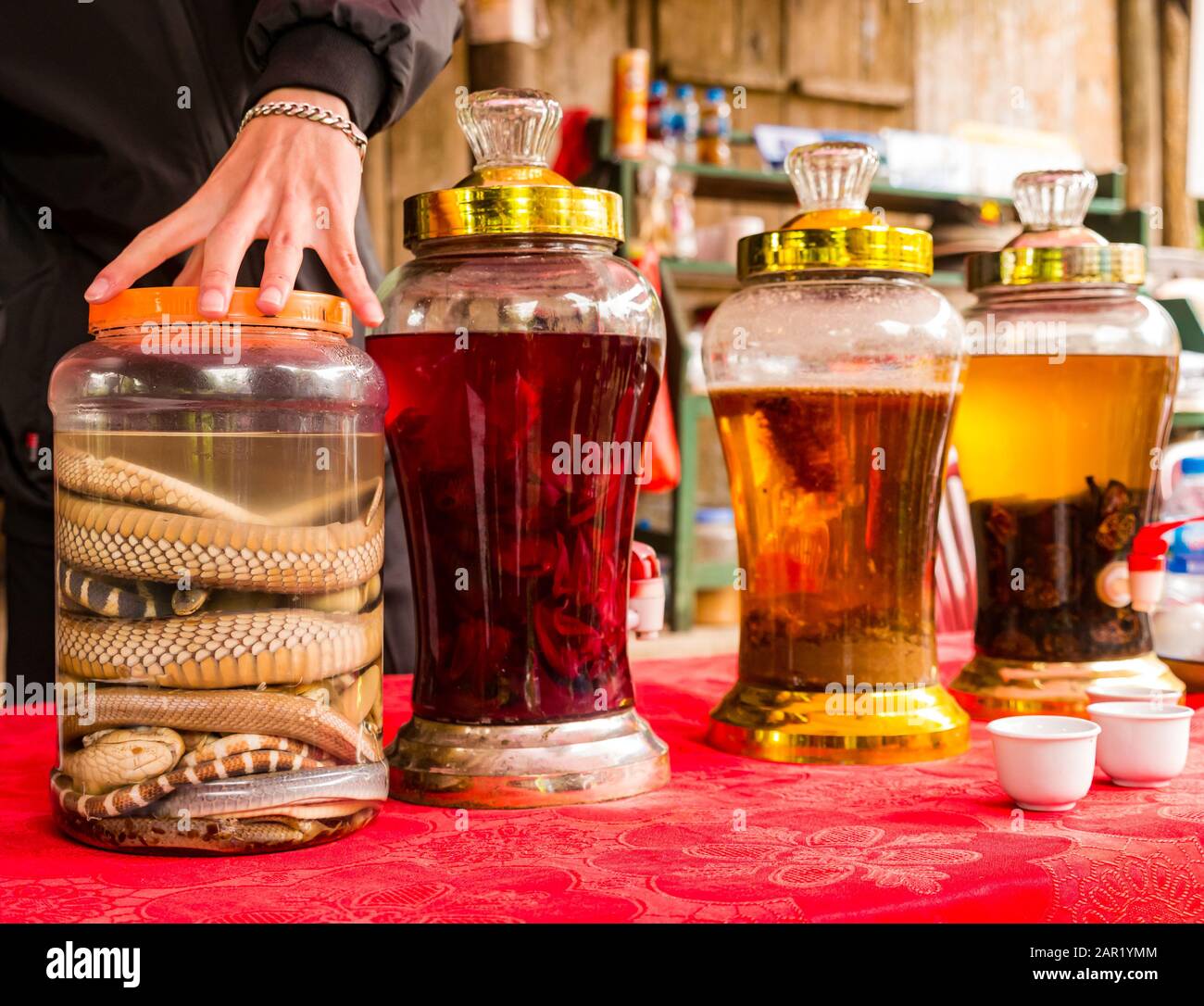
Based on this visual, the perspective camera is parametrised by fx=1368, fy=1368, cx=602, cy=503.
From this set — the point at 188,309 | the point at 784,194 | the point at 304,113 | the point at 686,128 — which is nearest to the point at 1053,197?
the point at 304,113

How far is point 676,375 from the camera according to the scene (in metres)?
3.44

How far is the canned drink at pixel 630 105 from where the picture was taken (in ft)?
11.2

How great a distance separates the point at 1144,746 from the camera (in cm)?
81

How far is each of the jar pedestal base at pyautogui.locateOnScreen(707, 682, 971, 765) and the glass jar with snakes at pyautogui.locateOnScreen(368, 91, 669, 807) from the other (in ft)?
0.36

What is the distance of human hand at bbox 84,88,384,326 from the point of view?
72 centimetres

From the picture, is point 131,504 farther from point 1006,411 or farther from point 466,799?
point 1006,411

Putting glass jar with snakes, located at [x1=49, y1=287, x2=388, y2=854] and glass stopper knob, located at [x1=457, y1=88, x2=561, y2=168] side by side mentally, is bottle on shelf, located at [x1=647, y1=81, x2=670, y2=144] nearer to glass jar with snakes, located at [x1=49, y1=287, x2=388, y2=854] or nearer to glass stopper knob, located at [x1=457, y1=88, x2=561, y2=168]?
glass stopper knob, located at [x1=457, y1=88, x2=561, y2=168]

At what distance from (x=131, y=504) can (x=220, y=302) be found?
11cm

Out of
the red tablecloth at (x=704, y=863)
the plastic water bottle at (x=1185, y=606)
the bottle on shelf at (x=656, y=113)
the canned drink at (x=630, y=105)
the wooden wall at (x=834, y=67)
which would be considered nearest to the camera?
the red tablecloth at (x=704, y=863)

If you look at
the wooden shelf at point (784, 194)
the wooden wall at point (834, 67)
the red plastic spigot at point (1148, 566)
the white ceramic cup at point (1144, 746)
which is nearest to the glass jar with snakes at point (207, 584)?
the white ceramic cup at point (1144, 746)

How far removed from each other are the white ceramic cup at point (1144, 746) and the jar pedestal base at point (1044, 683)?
0.16 meters

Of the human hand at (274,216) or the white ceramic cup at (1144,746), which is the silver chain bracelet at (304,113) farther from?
the white ceramic cup at (1144,746)

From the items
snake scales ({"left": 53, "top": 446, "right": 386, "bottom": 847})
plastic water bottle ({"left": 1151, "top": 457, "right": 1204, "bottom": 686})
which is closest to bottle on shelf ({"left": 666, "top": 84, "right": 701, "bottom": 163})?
plastic water bottle ({"left": 1151, "top": 457, "right": 1204, "bottom": 686})
